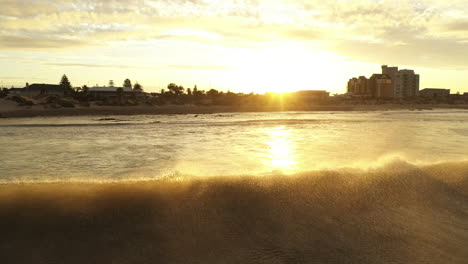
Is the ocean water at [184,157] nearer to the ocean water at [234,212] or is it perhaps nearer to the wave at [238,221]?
the ocean water at [234,212]

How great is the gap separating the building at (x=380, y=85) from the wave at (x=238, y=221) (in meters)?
184

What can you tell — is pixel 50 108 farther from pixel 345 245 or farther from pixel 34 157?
pixel 345 245

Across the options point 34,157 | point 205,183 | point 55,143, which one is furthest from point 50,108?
point 205,183

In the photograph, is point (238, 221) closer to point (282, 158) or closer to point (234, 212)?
point (234, 212)

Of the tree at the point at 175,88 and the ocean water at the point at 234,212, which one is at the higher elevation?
the tree at the point at 175,88

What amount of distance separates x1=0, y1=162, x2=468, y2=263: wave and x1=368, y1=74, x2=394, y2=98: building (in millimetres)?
183817

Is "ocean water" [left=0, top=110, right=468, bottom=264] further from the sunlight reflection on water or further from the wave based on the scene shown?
the sunlight reflection on water

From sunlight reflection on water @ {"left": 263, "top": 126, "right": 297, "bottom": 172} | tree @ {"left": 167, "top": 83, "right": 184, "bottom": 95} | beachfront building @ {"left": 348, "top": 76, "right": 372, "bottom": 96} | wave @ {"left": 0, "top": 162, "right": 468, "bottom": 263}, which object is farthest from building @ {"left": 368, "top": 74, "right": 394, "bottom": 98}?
wave @ {"left": 0, "top": 162, "right": 468, "bottom": 263}

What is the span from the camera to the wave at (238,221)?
21.4ft

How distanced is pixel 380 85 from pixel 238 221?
187779 mm

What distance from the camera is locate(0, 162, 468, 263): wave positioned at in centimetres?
653

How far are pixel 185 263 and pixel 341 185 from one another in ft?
15.7

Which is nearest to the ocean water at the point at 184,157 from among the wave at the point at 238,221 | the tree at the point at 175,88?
the wave at the point at 238,221

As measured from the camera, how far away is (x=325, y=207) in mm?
8281
